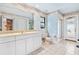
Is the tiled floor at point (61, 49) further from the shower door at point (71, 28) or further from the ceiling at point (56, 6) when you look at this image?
the ceiling at point (56, 6)

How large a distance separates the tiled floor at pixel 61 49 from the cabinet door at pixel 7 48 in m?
0.60

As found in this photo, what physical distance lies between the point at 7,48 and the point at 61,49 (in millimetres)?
1180

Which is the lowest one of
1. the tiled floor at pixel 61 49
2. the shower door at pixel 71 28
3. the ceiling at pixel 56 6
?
the tiled floor at pixel 61 49

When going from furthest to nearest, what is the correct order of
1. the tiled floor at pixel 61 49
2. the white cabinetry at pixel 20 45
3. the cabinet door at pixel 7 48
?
1. the tiled floor at pixel 61 49
2. the white cabinetry at pixel 20 45
3. the cabinet door at pixel 7 48

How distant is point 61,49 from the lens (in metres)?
2.28

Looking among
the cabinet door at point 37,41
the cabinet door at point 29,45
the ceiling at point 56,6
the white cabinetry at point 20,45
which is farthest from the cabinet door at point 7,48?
the ceiling at point 56,6

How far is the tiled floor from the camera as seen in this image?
2.22 meters

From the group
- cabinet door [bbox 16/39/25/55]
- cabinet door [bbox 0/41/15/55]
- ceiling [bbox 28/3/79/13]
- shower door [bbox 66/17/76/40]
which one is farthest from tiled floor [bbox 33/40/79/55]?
ceiling [bbox 28/3/79/13]

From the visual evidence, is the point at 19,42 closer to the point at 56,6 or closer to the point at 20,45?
the point at 20,45

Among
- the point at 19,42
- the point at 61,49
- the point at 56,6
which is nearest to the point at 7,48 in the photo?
the point at 19,42

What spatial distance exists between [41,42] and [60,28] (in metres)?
0.55

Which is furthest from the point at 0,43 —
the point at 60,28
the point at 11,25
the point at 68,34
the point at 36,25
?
→ the point at 68,34

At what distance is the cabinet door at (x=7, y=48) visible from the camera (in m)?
1.85

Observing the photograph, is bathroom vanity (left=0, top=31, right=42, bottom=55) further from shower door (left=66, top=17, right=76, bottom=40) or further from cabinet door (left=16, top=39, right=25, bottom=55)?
shower door (left=66, top=17, right=76, bottom=40)
